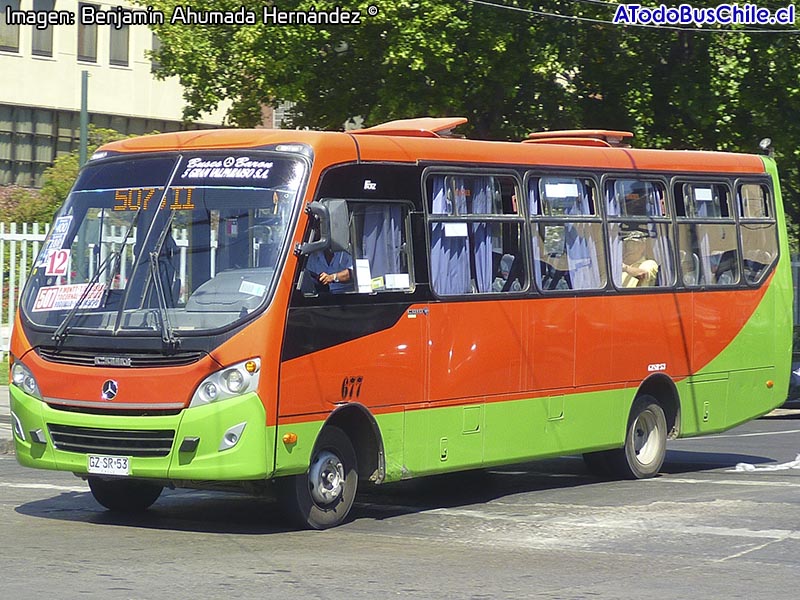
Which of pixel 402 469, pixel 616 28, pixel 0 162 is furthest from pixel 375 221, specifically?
pixel 0 162

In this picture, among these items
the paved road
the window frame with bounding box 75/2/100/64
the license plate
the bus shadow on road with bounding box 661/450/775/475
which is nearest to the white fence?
the paved road

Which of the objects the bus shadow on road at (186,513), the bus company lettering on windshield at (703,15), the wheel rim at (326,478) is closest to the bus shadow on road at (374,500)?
the bus shadow on road at (186,513)

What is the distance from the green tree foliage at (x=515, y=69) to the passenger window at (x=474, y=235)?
38.4ft

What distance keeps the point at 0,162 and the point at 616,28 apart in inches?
1185

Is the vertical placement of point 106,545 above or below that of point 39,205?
below

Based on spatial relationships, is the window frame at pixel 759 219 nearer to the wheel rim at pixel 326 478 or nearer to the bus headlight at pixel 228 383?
the wheel rim at pixel 326 478

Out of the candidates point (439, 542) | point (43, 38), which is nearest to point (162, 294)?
point (439, 542)

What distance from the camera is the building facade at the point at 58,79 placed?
50.0m

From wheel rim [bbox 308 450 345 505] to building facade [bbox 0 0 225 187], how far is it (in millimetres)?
40501

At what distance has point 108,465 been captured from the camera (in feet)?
33.4

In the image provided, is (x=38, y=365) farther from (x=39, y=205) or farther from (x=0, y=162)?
(x=0, y=162)

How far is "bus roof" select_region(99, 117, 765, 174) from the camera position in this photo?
424 inches

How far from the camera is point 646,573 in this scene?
886 cm

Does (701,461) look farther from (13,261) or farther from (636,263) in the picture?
(13,261)
